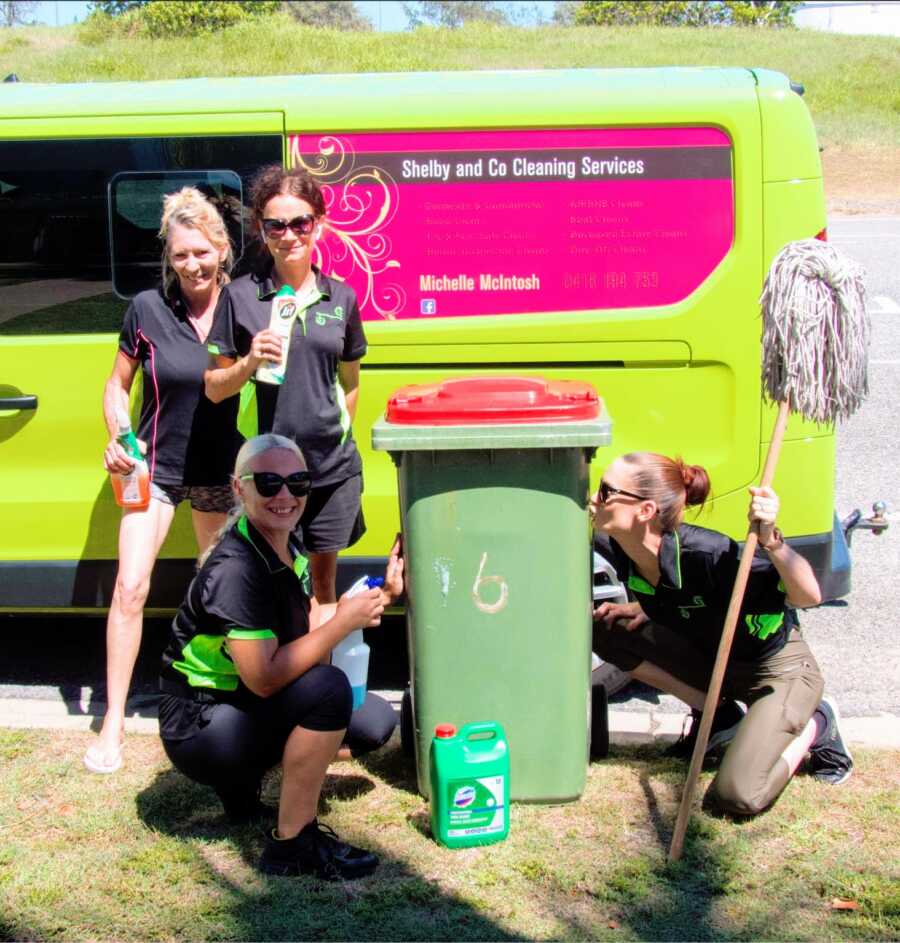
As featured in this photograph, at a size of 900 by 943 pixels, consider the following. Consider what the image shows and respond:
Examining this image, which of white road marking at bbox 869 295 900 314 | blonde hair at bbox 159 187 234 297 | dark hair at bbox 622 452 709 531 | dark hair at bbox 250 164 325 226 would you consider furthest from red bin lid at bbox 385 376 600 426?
white road marking at bbox 869 295 900 314

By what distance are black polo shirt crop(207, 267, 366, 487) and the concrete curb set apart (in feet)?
3.76

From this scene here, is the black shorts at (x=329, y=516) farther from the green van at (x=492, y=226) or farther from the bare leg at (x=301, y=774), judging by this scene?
the bare leg at (x=301, y=774)

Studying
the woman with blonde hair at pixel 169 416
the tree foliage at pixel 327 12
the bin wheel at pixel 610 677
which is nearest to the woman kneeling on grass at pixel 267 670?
the woman with blonde hair at pixel 169 416

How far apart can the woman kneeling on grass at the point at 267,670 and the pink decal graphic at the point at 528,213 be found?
1.17 metres

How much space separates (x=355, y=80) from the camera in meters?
4.48

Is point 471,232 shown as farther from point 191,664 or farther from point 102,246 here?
point 191,664

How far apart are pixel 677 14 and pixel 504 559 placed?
149 ft

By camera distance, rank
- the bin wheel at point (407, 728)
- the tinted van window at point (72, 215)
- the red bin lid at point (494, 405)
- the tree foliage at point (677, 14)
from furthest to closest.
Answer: the tree foliage at point (677, 14) → the tinted van window at point (72, 215) → the bin wheel at point (407, 728) → the red bin lid at point (494, 405)

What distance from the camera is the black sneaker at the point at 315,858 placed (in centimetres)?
336

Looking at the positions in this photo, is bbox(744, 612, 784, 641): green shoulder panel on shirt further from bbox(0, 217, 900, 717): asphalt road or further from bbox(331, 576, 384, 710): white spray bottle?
bbox(331, 576, 384, 710): white spray bottle

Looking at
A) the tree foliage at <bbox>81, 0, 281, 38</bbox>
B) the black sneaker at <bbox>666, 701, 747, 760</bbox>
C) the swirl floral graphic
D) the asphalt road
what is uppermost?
the tree foliage at <bbox>81, 0, 281, 38</bbox>

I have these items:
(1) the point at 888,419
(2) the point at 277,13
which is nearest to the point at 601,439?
(1) the point at 888,419

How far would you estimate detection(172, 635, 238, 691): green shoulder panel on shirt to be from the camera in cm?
343

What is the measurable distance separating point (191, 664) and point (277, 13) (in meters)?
40.7
